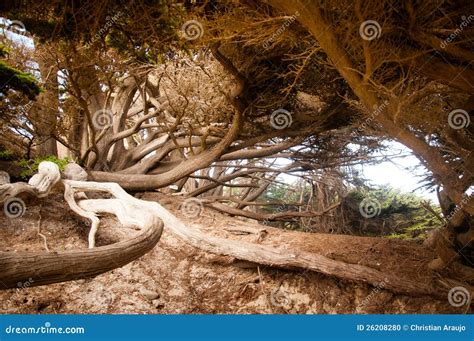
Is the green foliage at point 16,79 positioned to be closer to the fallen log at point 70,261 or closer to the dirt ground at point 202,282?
the fallen log at point 70,261

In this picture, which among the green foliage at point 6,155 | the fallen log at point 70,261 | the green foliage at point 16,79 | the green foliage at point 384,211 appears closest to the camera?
the fallen log at point 70,261

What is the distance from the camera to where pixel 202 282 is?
4840mm

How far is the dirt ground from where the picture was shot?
4.24 m

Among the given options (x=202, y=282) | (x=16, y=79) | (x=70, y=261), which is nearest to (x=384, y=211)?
(x=202, y=282)

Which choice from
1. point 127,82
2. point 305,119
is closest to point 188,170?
point 305,119

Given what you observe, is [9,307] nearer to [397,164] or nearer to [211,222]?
[211,222]

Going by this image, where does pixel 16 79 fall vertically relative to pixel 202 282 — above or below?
above

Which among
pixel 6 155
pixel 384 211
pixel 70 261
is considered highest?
pixel 6 155

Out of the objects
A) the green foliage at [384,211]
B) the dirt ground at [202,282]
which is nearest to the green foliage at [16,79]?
the dirt ground at [202,282]

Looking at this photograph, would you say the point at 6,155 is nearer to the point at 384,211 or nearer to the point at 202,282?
the point at 202,282

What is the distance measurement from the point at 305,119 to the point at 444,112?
7.06ft

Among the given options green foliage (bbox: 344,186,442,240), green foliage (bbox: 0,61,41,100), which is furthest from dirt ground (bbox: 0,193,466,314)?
green foliage (bbox: 344,186,442,240)

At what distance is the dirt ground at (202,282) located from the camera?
4242mm

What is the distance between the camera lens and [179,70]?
509 cm
